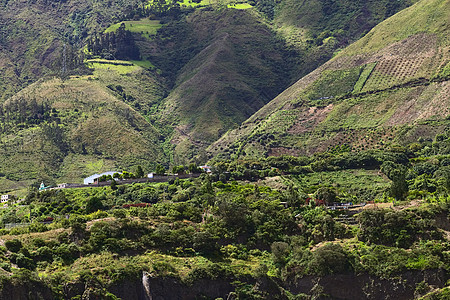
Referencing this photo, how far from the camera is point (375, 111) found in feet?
585

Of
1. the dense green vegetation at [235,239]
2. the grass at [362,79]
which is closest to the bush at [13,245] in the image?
the dense green vegetation at [235,239]

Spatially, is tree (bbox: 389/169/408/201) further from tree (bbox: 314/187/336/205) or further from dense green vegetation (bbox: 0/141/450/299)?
tree (bbox: 314/187/336/205)

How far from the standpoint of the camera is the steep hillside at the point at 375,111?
16675cm

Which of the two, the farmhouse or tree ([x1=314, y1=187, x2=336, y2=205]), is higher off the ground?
tree ([x1=314, y1=187, x2=336, y2=205])

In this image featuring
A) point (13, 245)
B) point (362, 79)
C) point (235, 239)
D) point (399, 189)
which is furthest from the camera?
point (362, 79)

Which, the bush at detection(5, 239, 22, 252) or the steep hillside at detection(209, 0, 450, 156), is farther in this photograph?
the steep hillside at detection(209, 0, 450, 156)

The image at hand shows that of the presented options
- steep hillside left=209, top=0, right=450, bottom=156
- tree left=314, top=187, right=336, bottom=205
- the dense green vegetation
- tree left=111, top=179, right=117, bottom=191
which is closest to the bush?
the dense green vegetation

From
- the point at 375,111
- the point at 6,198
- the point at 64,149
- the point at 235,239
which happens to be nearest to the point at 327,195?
the point at 235,239

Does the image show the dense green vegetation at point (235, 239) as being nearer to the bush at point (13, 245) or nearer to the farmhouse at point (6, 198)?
the bush at point (13, 245)

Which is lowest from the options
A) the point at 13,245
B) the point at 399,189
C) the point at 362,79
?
the point at 362,79

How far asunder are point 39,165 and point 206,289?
91.3 meters

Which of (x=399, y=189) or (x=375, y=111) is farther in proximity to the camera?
(x=375, y=111)

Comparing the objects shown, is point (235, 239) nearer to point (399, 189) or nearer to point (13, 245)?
point (399, 189)

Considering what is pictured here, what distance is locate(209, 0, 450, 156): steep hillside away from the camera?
167 m
